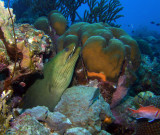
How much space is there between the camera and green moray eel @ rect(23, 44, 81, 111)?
245cm

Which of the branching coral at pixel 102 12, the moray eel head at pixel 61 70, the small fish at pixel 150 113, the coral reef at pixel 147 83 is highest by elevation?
the branching coral at pixel 102 12

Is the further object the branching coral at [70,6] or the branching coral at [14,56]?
the branching coral at [70,6]

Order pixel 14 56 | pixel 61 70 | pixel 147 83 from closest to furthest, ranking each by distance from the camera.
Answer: pixel 14 56 < pixel 61 70 < pixel 147 83

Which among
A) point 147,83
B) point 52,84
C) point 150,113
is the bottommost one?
point 147,83

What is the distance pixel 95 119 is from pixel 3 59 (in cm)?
168

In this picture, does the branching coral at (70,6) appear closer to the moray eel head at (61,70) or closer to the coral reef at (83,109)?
the moray eel head at (61,70)

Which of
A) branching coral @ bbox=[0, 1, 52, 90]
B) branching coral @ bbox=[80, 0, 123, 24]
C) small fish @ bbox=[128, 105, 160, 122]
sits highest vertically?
branching coral @ bbox=[80, 0, 123, 24]

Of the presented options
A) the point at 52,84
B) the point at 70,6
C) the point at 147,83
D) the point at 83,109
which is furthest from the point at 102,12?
the point at 83,109

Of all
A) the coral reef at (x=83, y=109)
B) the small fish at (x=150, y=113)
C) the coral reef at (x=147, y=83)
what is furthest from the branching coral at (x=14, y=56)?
the coral reef at (x=147, y=83)

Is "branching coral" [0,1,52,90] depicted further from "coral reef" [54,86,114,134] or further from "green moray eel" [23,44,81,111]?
"coral reef" [54,86,114,134]

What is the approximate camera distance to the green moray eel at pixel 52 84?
245 centimetres

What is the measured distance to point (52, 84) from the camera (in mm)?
2453

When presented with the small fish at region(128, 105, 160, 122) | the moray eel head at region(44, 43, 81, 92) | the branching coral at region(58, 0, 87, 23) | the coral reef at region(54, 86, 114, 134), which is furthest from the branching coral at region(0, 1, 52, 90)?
the branching coral at region(58, 0, 87, 23)

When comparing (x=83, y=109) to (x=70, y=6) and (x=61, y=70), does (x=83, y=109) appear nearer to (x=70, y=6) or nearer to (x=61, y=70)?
(x=61, y=70)
